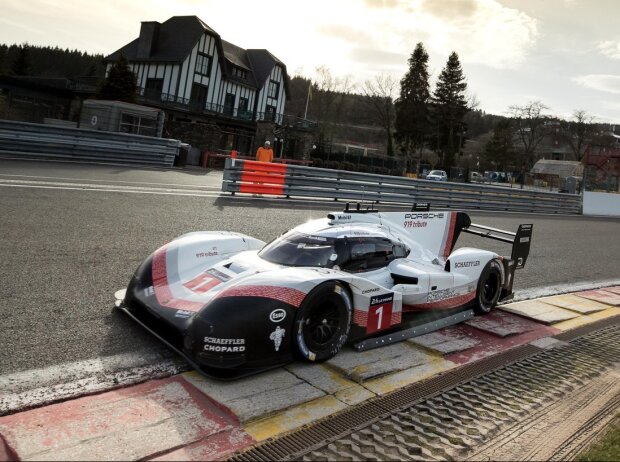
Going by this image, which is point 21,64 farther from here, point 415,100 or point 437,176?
point 437,176

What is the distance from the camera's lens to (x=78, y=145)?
16859 mm

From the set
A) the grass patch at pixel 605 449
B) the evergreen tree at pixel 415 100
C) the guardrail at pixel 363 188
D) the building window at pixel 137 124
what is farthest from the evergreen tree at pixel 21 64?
the grass patch at pixel 605 449

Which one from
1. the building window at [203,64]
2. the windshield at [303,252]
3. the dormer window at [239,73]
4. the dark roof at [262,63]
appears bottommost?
the windshield at [303,252]

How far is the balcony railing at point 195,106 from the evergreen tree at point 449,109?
27.1 meters

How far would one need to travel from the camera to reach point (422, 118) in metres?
64.1

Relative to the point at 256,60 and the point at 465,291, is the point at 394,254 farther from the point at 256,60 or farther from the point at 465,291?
the point at 256,60

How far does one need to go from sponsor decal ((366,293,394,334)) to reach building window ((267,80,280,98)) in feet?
170

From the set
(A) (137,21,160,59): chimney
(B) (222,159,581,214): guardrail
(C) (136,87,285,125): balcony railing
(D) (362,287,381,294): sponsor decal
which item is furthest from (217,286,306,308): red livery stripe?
(A) (137,21,160,59): chimney

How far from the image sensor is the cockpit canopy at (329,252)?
15.4 ft

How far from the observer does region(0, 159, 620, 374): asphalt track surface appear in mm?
4066

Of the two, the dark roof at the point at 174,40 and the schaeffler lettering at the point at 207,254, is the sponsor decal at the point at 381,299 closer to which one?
the schaeffler lettering at the point at 207,254

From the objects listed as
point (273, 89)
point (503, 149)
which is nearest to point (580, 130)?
point (503, 149)

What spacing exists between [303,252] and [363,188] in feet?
38.7

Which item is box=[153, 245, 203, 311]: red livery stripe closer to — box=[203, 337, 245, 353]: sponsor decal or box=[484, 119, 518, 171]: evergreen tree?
box=[203, 337, 245, 353]: sponsor decal
